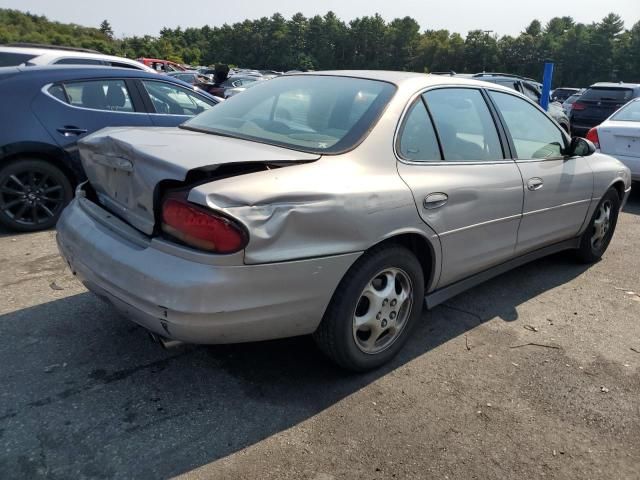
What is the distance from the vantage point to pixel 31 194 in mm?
5047

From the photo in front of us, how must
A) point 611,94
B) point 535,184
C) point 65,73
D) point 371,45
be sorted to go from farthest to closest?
point 371,45 → point 611,94 → point 65,73 → point 535,184

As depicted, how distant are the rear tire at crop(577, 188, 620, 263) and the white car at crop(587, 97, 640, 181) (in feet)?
9.03

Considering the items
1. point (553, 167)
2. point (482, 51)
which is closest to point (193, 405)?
point (553, 167)

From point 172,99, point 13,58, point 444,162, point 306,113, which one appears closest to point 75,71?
point 172,99

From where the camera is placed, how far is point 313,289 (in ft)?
8.09

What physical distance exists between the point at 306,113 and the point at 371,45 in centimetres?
12011

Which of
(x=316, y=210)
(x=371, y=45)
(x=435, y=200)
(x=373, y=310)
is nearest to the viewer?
(x=316, y=210)

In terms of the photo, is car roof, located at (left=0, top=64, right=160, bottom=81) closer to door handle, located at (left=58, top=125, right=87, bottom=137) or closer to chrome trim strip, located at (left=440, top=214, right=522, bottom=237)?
door handle, located at (left=58, top=125, right=87, bottom=137)

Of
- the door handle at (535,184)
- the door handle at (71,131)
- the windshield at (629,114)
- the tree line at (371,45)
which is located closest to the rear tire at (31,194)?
the door handle at (71,131)

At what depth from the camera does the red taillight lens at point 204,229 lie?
2209mm

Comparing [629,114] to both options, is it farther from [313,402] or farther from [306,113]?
[313,402]

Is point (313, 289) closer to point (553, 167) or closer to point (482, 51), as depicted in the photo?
point (553, 167)

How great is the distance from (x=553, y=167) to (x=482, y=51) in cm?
8596

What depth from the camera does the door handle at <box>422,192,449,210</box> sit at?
9.56ft
